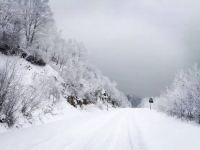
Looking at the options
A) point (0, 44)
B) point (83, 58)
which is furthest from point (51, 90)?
point (83, 58)

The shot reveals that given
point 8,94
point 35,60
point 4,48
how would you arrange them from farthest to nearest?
1. point 35,60
2. point 4,48
3. point 8,94

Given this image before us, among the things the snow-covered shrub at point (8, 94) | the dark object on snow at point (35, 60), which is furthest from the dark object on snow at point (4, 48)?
the snow-covered shrub at point (8, 94)

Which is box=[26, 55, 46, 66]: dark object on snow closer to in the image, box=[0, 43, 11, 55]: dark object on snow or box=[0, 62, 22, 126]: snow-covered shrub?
box=[0, 43, 11, 55]: dark object on snow

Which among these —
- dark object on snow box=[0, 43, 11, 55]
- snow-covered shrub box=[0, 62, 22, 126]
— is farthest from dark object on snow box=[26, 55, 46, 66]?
snow-covered shrub box=[0, 62, 22, 126]

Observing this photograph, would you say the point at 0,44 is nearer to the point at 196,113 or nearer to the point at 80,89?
the point at 80,89

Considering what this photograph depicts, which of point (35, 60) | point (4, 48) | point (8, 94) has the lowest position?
point (8, 94)

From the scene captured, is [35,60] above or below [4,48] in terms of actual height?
below

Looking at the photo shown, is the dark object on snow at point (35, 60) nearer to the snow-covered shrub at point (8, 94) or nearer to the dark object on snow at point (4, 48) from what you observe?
the dark object on snow at point (4, 48)

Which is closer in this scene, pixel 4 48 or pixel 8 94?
pixel 8 94

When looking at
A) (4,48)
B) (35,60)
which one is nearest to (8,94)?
(4,48)

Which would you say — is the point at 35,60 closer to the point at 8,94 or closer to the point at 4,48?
the point at 4,48

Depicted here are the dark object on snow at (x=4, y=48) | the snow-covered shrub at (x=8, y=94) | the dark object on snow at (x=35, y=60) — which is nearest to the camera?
the snow-covered shrub at (x=8, y=94)

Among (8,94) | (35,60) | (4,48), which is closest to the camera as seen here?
(8,94)

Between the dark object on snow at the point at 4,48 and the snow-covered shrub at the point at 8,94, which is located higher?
the dark object on snow at the point at 4,48
